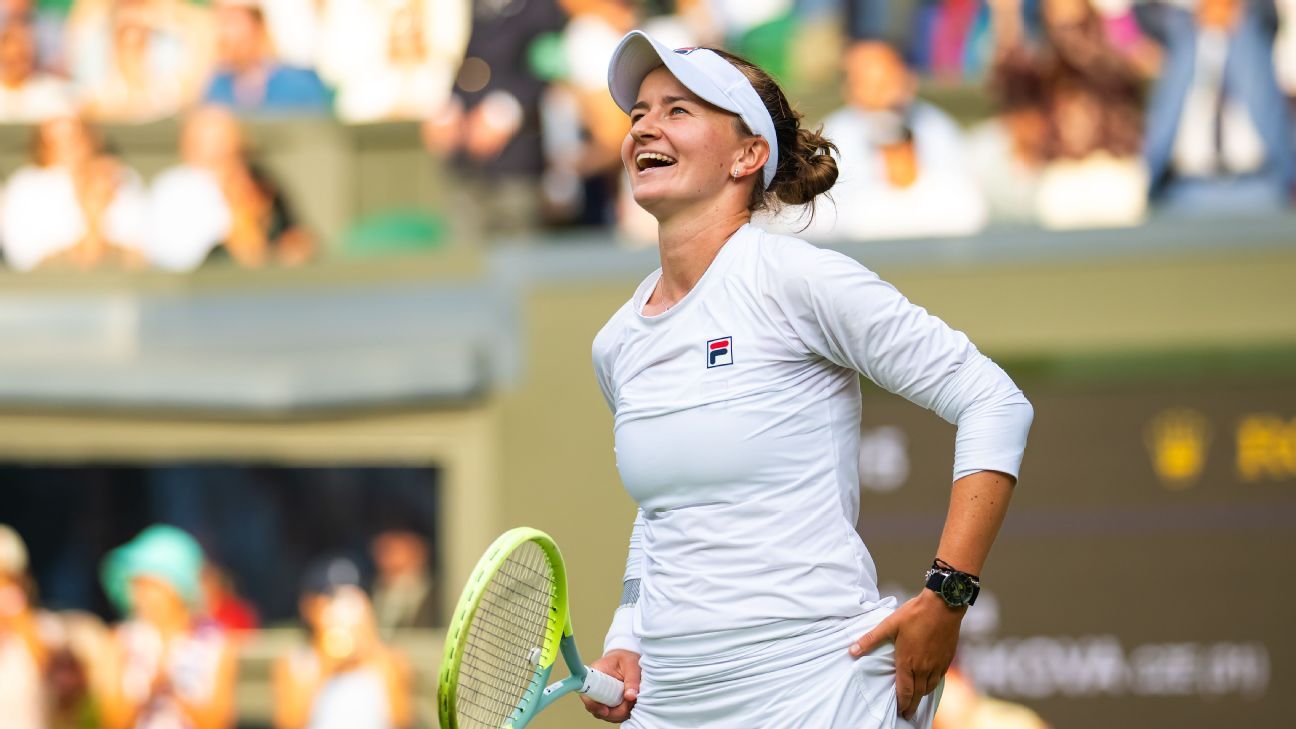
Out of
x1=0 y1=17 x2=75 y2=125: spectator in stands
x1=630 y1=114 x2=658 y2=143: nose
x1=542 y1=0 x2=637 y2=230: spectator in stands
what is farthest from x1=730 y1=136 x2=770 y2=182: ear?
x1=0 y1=17 x2=75 y2=125: spectator in stands

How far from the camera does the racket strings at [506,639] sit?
256cm

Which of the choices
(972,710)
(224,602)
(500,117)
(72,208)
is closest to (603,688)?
(972,710)

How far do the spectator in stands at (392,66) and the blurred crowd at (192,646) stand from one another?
1.93m

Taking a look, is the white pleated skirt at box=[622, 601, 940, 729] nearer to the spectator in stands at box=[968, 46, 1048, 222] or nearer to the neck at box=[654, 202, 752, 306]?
the neck at box=[654, 202, 752, 306]

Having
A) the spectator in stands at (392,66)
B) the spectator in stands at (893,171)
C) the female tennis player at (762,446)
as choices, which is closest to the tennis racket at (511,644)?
the female tennis player at (762,446)

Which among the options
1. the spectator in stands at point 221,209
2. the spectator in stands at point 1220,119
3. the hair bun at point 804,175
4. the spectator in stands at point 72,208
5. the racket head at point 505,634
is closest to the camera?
the racket head at point 505,634

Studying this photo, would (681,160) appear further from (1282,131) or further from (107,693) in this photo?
(107,693)

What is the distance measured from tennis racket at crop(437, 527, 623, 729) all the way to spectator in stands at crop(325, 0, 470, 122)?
5.30m

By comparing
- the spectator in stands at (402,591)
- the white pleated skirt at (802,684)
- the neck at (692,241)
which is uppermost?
the neck at (692,241)

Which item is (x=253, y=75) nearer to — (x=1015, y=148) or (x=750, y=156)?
(x=1015, y=148)

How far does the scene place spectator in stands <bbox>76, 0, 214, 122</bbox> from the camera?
8234 millimetres

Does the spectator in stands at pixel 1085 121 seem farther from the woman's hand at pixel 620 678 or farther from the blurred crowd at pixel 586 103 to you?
the woman's hand at pixel 620 678

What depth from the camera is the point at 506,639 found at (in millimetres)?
2672

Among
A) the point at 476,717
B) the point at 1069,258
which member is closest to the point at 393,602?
the point at 1069,258
